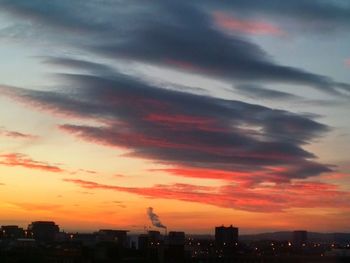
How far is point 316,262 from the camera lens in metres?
154

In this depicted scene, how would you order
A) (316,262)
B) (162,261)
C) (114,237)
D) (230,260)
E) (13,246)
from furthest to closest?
(114,237) → (316,262) → (230,260) → (13,246) → (162,261)

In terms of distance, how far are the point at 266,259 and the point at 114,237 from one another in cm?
6519

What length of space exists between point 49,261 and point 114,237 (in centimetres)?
9840

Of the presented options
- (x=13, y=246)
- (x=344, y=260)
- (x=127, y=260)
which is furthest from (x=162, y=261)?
(x=344, y=260)

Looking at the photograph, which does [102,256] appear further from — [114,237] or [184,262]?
[114,237]

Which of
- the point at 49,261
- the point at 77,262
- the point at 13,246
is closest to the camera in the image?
the point at 49,261

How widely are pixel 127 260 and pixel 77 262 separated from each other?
10.6m

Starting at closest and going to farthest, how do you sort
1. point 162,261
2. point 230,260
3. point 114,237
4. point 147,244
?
point 162,261
point 230,260
point 147,244
point 114,237

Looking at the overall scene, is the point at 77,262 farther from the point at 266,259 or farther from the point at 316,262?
the point at 316,262

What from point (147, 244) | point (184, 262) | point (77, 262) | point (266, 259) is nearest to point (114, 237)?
point (147, 244)

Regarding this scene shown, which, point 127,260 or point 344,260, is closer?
point 127,260

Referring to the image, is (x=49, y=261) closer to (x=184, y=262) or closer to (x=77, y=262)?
(x=77, y=262)

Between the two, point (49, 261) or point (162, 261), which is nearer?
point (49, 261)

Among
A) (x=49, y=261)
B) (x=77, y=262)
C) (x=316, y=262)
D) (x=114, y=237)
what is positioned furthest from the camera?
(x=114, y=237)
